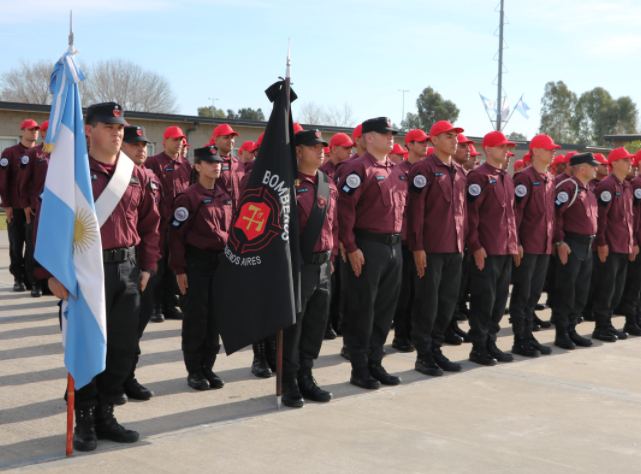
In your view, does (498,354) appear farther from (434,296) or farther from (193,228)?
(193,228)

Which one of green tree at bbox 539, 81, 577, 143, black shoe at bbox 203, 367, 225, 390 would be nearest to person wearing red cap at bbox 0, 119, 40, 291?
black shoe at bbox 203, 367, 225, 390

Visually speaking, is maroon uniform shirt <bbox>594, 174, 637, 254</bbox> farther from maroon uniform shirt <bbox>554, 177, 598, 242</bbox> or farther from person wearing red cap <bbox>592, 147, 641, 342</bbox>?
maroon uniform shirt <bbox>554, 177, 598, 242</bbox>

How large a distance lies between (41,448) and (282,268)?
208 cm

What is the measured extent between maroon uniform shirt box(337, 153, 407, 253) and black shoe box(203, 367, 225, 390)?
A: 1.56 meters

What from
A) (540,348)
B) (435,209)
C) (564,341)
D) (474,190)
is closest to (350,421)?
(435,209)

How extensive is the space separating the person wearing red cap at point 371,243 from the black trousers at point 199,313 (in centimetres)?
117

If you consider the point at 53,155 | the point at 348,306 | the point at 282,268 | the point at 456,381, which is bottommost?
the point at 456,381

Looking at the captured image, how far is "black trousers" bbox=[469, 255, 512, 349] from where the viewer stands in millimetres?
8211

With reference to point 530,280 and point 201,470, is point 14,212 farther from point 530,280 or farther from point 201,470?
point 201,470

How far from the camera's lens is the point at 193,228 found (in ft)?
22.7

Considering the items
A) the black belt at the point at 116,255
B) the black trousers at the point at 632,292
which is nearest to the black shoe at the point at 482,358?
the black trousers at the point at 632,292

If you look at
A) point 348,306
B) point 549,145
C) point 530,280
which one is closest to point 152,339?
point 348,306

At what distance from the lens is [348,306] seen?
722cm

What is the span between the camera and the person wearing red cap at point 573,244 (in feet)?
30.7
